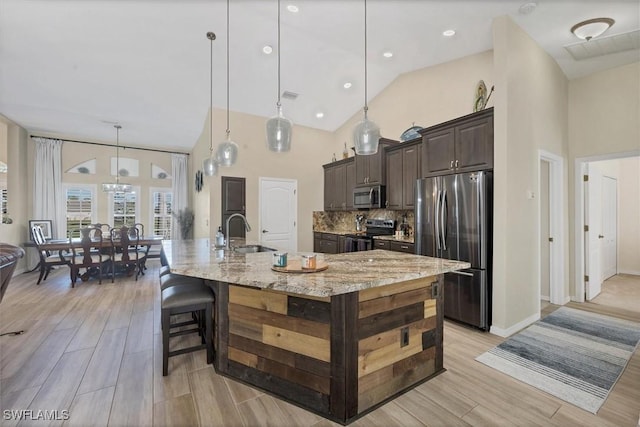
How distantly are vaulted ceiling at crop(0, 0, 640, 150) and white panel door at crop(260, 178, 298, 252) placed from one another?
1.46 meters

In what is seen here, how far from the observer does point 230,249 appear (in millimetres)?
3041

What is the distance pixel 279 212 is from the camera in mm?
5754

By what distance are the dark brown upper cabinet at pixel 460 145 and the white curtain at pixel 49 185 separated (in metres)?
8.03

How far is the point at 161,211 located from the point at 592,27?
9058mm

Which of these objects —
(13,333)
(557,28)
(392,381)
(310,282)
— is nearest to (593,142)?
(557,28)

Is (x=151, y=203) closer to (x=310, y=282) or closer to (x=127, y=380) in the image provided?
(x=127, y=380)

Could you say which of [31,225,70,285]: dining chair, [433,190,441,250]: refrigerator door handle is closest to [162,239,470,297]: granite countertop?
[433,190,441,250]: refrigerator door handle

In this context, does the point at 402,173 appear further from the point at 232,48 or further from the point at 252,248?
the point at 232,48

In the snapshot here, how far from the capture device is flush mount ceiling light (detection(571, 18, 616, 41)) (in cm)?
275

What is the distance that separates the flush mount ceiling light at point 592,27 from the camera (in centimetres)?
275

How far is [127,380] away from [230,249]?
1378mm

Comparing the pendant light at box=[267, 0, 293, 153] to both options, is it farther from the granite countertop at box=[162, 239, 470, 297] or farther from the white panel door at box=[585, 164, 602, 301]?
the white panel door at box=[585, 164, 602, 301]

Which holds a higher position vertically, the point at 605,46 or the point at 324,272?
the point at 605,46

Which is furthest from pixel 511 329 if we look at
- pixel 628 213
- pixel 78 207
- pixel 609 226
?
pixel 78 207
